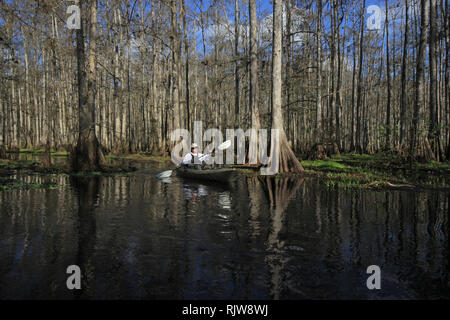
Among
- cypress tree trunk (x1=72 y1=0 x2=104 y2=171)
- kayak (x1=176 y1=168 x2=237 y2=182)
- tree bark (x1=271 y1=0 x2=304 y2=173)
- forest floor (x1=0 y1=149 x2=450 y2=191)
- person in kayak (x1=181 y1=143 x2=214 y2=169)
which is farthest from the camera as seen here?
cypress tree trunk (x1=72 y1=0 x2=104 y2=171)

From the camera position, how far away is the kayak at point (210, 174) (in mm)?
11781

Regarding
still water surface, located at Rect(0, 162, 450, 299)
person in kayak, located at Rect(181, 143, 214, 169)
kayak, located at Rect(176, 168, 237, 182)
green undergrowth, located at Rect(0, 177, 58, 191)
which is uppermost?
person in kayak, located at Rect(181, 143, 214, 169)

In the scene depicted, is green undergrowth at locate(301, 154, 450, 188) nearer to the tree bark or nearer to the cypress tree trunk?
the tree bark

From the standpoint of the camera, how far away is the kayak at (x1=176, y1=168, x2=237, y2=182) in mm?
11781

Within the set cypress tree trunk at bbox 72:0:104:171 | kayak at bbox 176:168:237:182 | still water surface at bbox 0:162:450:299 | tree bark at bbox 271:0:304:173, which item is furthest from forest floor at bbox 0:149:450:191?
kayak at bbox 176:168:237:182

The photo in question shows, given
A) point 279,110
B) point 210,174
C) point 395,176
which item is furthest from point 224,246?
point 279,110

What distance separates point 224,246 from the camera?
16.2 feet

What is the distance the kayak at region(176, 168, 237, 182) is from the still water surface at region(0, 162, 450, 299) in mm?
2663

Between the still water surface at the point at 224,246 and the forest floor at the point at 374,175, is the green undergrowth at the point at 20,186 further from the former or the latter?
the still water surface at the point at 224,246

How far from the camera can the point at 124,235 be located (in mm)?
5453

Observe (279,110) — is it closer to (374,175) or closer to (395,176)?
(374,175)

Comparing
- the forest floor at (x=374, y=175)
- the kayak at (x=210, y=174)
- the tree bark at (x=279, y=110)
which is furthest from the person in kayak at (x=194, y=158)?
the tree bark at (x=279, y=110)

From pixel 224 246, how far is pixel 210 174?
751 cm
